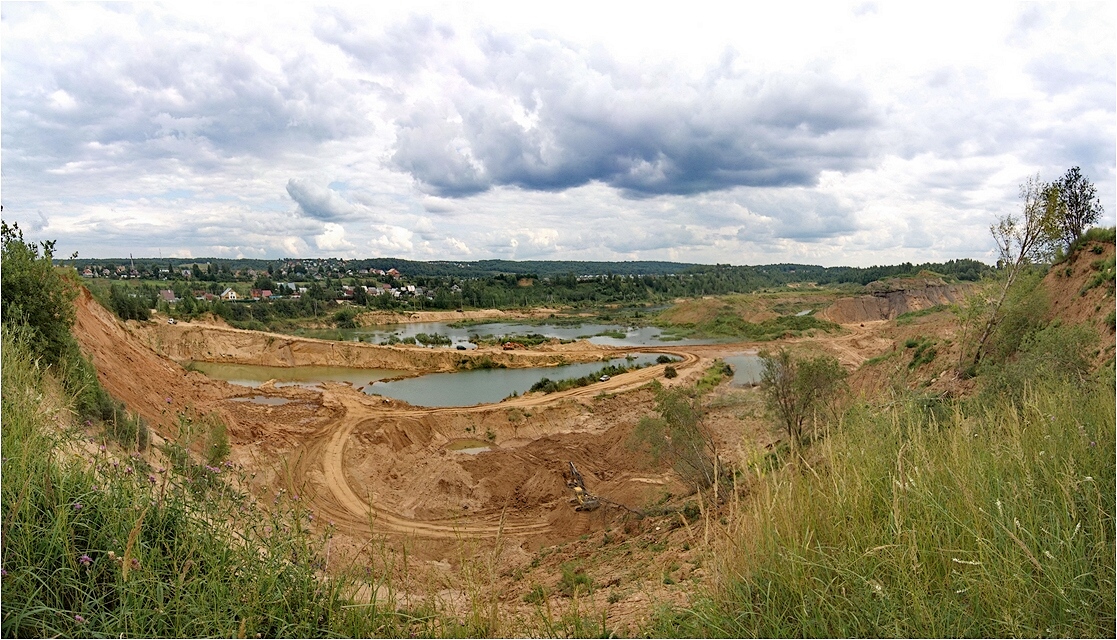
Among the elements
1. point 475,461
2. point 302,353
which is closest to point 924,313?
point 475,461

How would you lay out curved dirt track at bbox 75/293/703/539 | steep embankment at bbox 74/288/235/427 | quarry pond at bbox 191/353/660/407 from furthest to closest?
quarry pond at bbox 191/353/660/407
steep embankment at bbox 74/288/235/427
curved dirt track at bbox 75/293/703/539

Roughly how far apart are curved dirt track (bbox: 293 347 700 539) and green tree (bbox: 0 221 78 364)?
27.7ft

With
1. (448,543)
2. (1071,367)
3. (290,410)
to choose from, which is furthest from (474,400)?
(1071,367)

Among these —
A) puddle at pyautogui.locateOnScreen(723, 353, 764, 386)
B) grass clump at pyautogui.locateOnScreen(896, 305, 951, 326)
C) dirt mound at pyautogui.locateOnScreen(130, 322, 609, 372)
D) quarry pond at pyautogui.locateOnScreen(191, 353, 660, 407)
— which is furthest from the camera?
grass clump at pyautogui.locateOnScreen(896, 305, 951, 326)

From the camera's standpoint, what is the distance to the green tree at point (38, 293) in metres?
15.5

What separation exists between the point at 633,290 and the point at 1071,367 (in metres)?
130

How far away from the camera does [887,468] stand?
3811 mm

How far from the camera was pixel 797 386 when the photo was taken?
16141mm

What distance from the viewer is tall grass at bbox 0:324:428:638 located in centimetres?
276

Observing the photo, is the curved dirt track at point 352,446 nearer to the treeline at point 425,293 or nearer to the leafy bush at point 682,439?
the leafy bush at point 682,439

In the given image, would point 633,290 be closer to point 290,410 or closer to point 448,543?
point 290,410

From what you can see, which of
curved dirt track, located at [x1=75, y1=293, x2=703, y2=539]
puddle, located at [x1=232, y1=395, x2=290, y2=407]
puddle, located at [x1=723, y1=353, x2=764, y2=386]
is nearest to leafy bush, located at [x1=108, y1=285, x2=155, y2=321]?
curved dirt track, located at [x1=75, y1=293, x2=703, y2=539]

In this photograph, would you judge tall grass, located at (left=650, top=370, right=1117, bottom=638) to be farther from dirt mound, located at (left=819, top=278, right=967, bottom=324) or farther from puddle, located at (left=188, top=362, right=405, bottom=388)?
dirt mound, located at (left=819, top=278, right=967, bottom=324)

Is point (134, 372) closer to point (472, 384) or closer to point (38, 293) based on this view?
point (38, 293)
